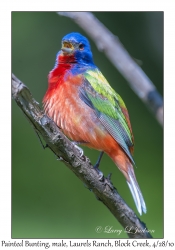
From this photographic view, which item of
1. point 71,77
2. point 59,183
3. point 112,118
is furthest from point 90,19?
point 59,183

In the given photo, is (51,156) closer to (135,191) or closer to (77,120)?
(77,120)

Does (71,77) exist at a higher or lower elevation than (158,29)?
lower

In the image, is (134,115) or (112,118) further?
(134,115)

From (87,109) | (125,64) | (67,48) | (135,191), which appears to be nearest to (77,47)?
(67,48)

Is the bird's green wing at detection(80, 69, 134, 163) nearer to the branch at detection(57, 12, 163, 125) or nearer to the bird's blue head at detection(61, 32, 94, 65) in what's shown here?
the bird's blue head at detection(61, 32, 94, 65)

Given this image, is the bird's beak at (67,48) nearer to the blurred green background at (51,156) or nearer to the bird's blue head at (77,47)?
the bird's blue head at (77,47)

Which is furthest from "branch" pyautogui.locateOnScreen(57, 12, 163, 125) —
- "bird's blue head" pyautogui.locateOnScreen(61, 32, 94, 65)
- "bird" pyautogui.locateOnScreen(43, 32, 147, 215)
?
"bird" pyautogui.locateOnScreen(43, 32, 147, 215)

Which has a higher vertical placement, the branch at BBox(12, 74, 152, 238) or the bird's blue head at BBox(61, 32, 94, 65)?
the bird's blue head at BBox(61, 32, 94, 65)
